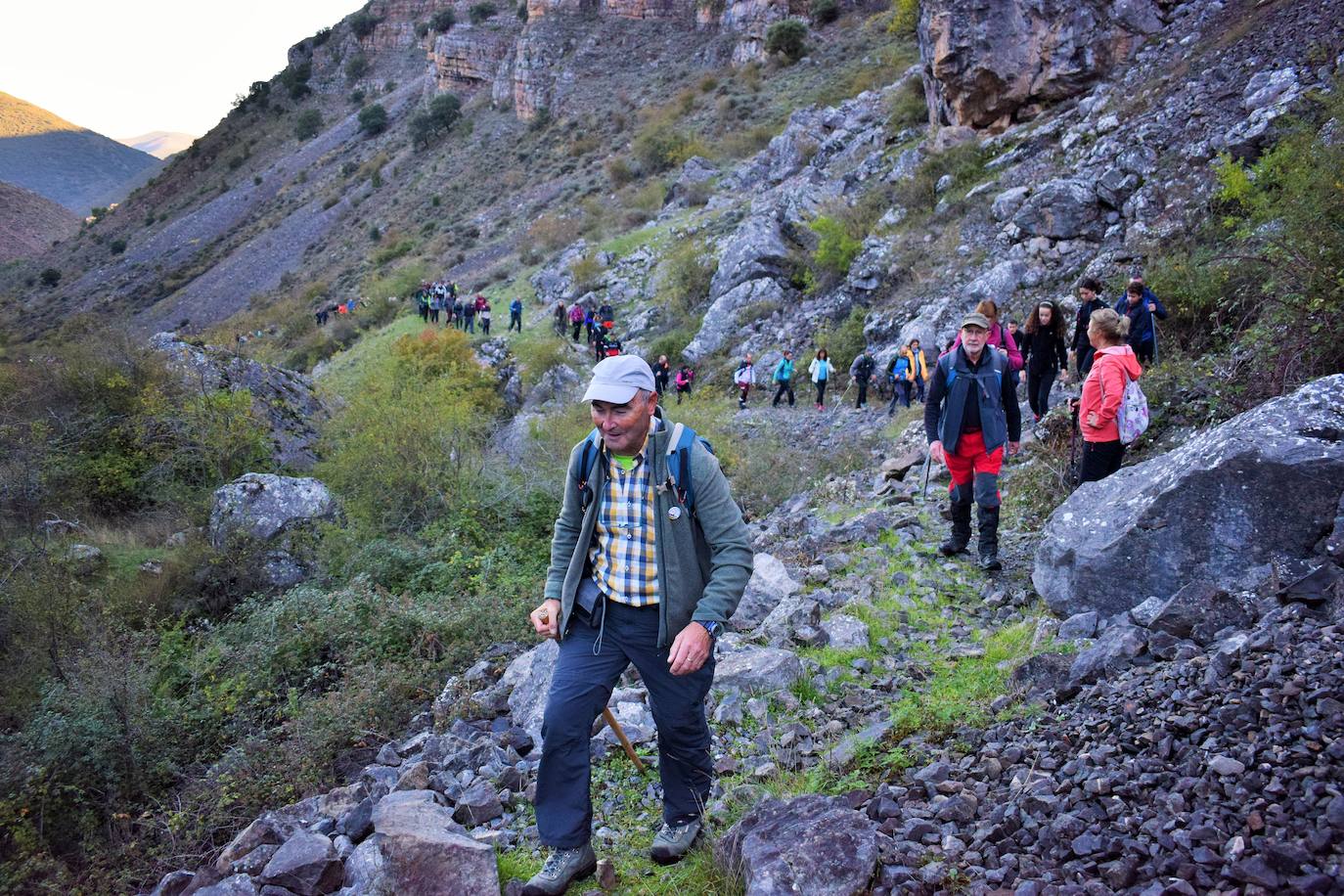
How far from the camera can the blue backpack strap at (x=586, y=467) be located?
8.84 feet

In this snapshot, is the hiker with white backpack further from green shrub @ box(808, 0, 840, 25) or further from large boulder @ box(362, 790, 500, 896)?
green shrub @ box(808, 0, 840, 25)

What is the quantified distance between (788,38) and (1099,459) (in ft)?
149

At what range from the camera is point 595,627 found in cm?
270

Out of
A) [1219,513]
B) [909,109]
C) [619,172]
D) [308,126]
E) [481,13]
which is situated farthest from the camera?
[308,126]

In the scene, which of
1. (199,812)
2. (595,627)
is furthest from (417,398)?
(595,627)

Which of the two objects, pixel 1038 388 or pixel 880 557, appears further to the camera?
pixel 1038 388

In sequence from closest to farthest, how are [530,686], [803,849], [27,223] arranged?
[803,849] < [530,686] < [27,223]

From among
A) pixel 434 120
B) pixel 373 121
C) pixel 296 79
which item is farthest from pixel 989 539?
pixel 296 79

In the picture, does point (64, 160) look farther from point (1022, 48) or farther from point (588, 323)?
point (1022, 48)

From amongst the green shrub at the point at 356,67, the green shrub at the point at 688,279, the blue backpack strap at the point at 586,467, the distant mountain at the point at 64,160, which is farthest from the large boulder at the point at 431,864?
the distant mountain at the point at 64,160

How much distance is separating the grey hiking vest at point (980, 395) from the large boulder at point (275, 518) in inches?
322

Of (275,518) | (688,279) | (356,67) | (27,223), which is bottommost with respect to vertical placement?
(275,518)

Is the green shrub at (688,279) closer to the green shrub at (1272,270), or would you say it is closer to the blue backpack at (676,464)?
the green shrub at (1272,270)

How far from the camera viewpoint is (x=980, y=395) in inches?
193
